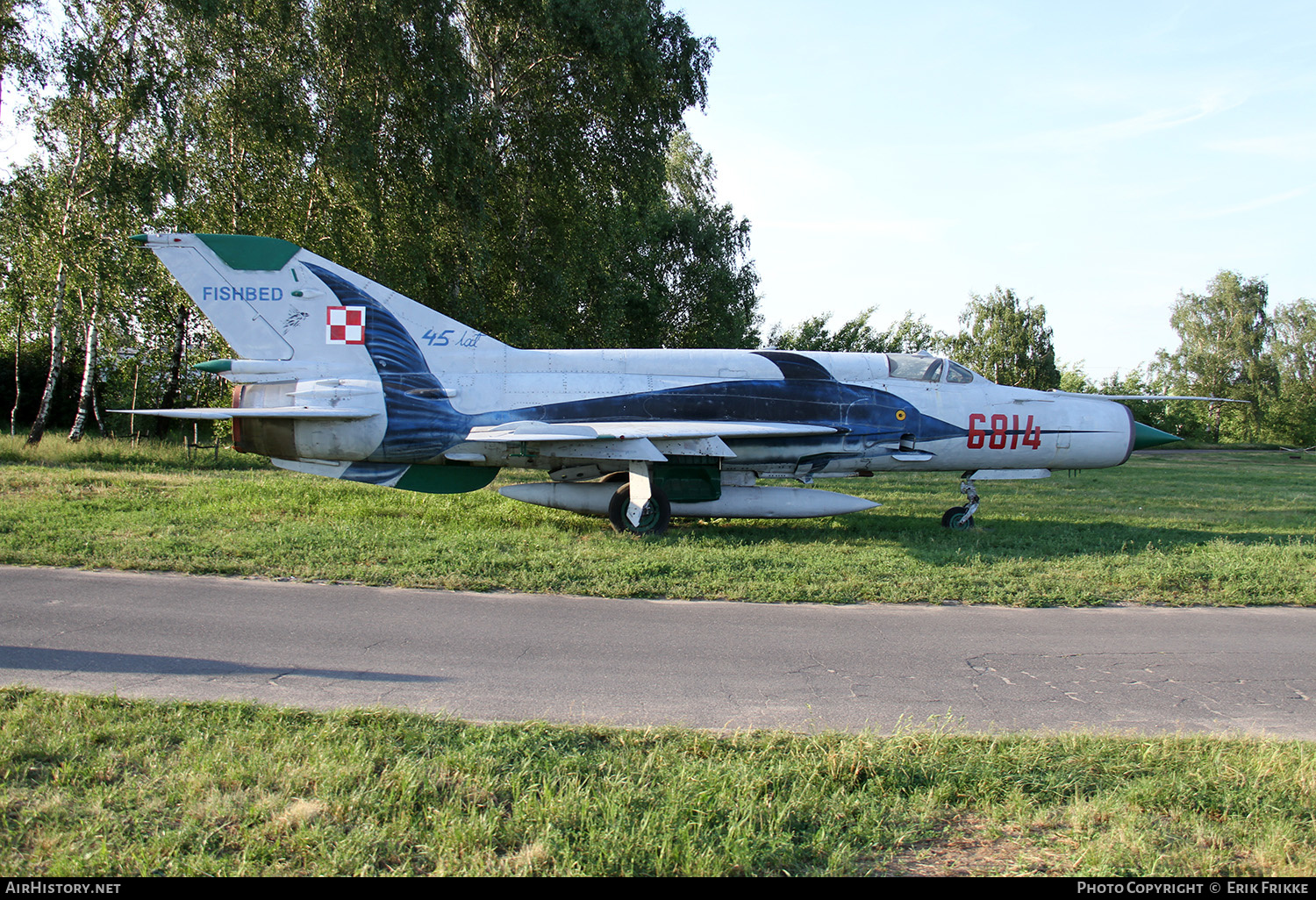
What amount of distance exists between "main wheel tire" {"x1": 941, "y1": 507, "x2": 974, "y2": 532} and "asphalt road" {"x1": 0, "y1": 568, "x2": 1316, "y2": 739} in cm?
477

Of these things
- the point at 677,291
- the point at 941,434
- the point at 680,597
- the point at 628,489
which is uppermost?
the point at 677,291

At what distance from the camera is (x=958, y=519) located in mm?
12836

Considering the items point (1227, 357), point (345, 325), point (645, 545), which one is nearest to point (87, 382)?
point (345, 325)

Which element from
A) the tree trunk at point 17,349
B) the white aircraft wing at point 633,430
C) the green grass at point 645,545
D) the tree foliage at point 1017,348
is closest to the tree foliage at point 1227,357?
the tree foliage at point 1017,348

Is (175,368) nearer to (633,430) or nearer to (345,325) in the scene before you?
(345,325)

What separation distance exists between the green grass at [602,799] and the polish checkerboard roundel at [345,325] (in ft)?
26.4

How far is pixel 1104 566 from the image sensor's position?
956cm

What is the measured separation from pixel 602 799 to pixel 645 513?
8.04m

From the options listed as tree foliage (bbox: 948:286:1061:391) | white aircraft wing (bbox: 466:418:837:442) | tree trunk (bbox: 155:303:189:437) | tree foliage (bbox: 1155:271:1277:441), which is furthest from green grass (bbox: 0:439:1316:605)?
tree foliage (bbox: 1155:271:1277:441)

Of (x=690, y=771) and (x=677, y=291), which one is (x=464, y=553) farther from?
(x=677, y=291)

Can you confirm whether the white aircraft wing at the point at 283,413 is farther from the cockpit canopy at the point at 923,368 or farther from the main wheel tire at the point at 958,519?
the main wheel tire at the point at 958,519
